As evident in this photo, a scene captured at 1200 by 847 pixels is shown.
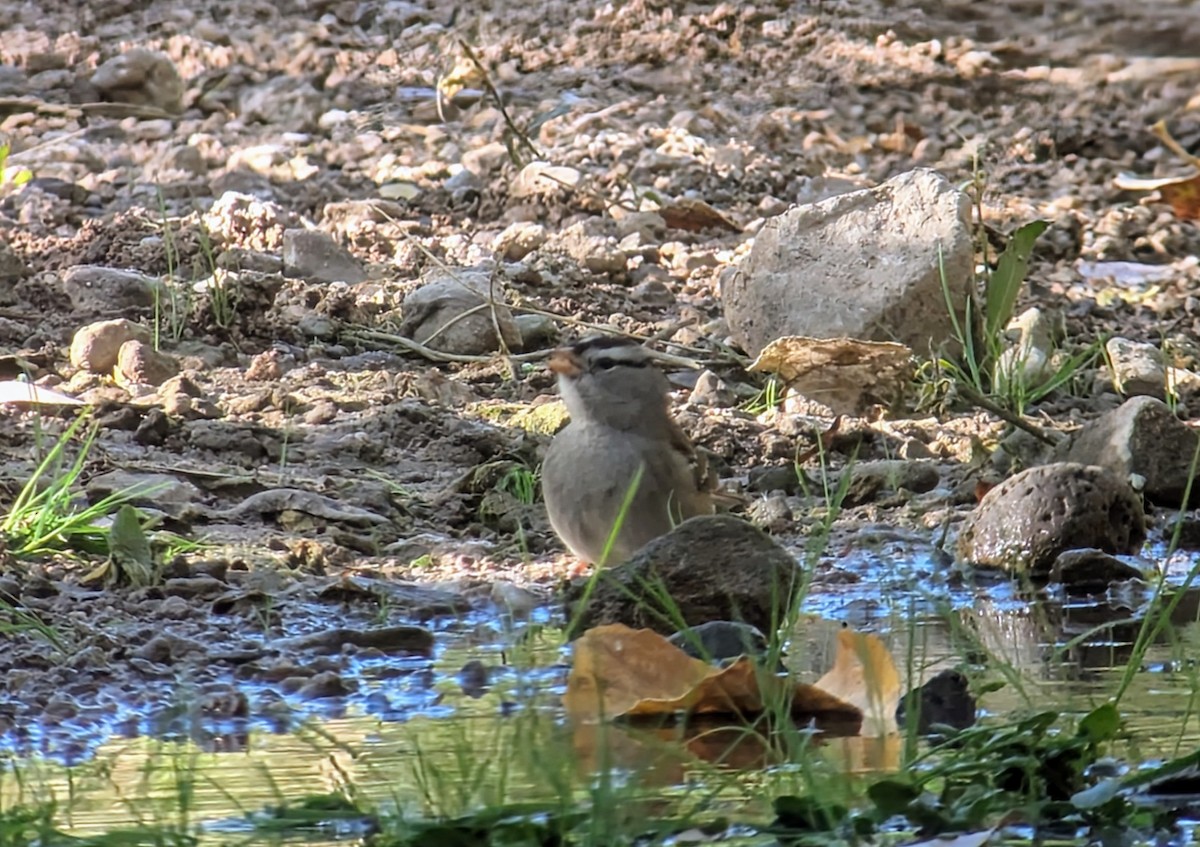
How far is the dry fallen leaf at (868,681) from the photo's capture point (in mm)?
3938

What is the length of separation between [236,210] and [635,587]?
14.3ft

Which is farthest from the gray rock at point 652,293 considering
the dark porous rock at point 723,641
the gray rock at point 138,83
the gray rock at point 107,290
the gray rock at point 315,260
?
the dark porous rock at point 723,641

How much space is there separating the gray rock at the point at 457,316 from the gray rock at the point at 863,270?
0.88 meters

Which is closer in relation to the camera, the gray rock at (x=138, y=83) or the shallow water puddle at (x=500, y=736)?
the shallow water puddle at (x=500, y=736)

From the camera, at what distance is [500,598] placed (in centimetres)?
557

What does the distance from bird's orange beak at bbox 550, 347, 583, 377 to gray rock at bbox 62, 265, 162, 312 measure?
7.45 feet

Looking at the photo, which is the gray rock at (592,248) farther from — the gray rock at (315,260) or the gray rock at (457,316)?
the gray rock at (315,260)

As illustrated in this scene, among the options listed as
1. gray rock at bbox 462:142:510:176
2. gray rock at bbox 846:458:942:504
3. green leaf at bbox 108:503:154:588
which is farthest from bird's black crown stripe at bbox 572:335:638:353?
gray rock at bbox 462:142:510:176

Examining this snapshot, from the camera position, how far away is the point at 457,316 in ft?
26.2

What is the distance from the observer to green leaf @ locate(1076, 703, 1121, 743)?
357 centimetres

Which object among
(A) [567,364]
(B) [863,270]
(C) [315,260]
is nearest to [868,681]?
(A) [567,364]

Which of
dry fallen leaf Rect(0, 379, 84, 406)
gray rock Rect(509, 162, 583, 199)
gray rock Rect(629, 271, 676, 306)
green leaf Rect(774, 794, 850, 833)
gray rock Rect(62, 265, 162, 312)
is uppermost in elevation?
gray rock Rect(509, 162, 583, 199)

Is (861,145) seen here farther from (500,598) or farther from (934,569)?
(500,598)

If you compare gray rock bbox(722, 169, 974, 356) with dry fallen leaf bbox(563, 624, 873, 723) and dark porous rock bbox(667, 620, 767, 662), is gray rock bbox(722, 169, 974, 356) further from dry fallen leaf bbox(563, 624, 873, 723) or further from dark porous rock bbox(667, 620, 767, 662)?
dry fallen leaf bbox(563, 624, 873, 723)
